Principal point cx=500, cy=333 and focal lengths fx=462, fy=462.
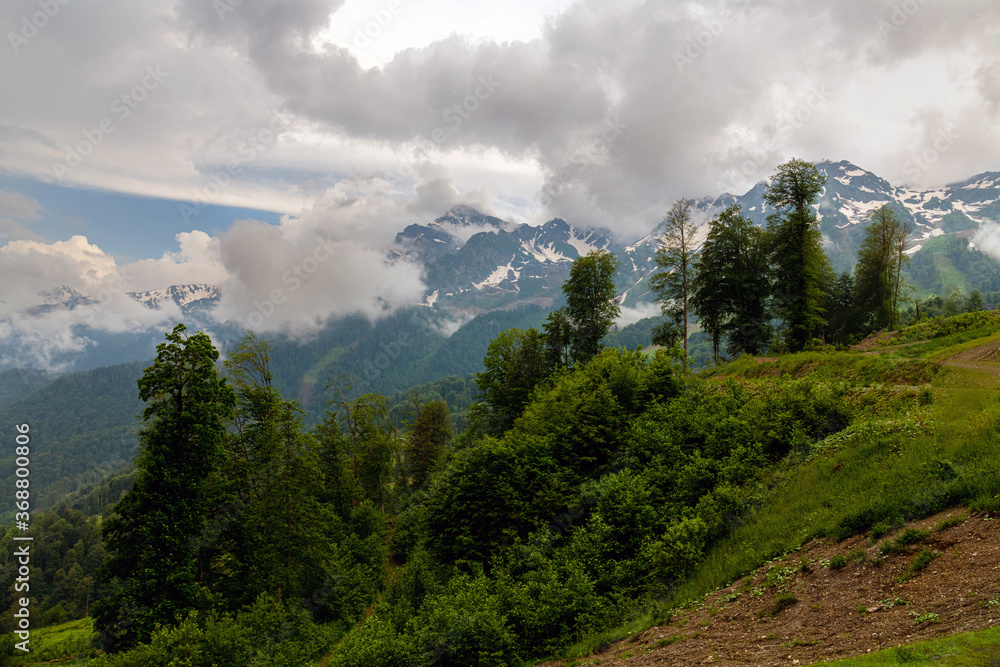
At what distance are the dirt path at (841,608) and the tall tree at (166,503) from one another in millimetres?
20210

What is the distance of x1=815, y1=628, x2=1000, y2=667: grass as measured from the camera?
585cm

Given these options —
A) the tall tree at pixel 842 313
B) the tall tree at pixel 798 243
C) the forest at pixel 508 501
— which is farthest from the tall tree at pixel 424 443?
the tall tree at pixel 842 313

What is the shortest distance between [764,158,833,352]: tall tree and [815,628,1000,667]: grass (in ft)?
112

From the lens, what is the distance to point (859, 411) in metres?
16.8

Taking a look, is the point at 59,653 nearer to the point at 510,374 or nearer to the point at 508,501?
the point at 510,374

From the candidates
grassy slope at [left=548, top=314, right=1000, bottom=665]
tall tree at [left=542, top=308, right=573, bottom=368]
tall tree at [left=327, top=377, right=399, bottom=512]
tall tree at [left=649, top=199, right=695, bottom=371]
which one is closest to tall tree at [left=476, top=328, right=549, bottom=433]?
tall tree at [left=542, top=308, right=573, bottom=368]

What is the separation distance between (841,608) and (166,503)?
25649mm

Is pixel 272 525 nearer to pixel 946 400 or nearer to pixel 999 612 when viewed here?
pixel 999 612

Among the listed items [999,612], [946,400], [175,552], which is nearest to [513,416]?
[175,552]

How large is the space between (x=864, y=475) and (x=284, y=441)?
27548 millimetres

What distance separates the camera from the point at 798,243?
120ft

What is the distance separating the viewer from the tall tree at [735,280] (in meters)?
38.8

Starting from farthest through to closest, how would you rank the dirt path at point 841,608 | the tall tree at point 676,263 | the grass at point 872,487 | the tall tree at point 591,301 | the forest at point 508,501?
the tall tree at point 591,301 → the tall tree at point 676,263 → the forest at point 508,501 → the grass at point 872,487 → the dirt path at point 841,608

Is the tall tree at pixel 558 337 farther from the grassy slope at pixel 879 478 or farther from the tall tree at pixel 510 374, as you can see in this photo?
the grassy slope at pixel 879 478
